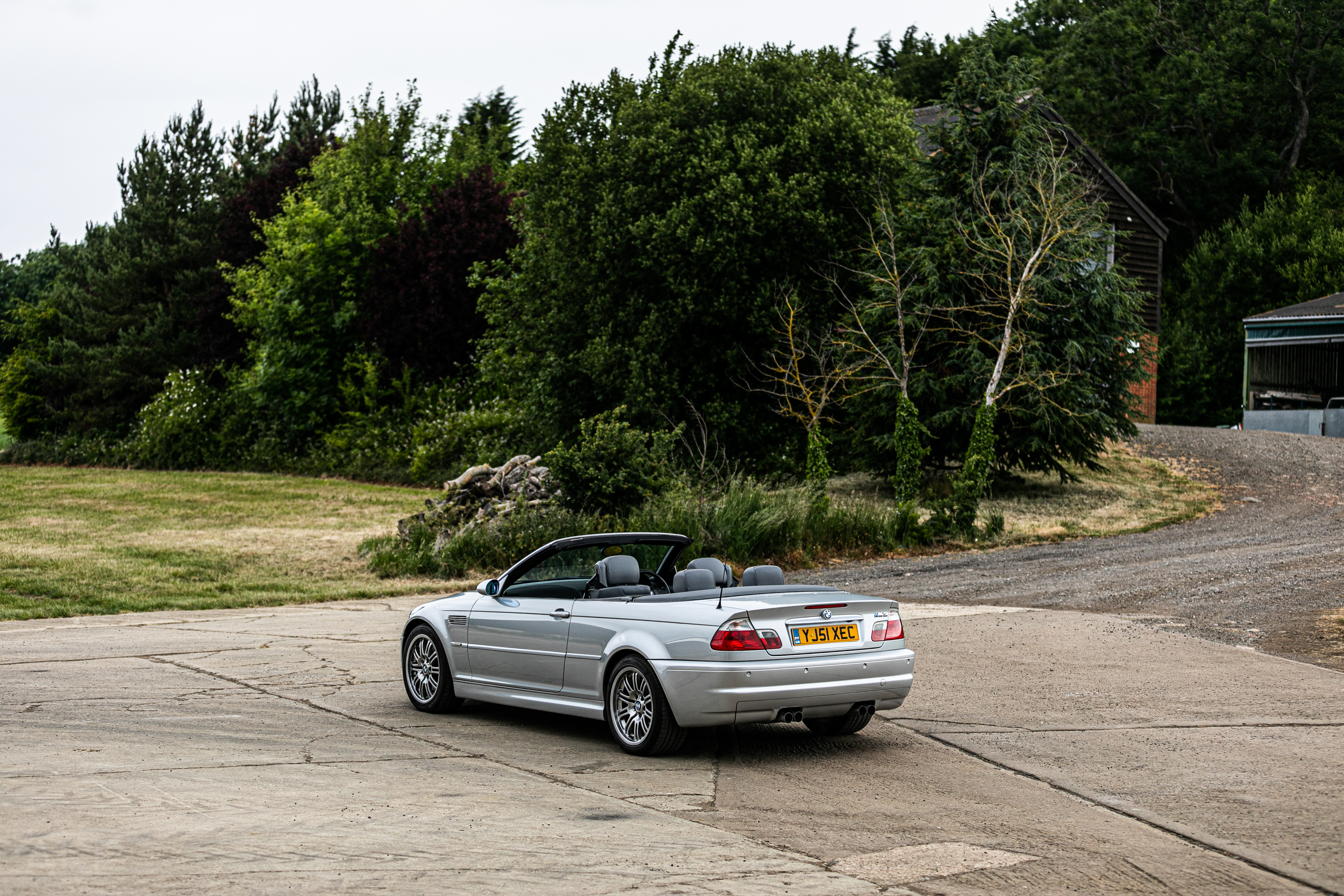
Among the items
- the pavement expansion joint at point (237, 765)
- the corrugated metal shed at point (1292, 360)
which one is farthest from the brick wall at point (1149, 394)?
the pavement expansion joint at point (237, 765)

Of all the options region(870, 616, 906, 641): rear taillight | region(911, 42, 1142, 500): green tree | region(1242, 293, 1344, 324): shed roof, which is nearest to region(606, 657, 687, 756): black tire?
region(870, 616, 906, 641): rear taillight

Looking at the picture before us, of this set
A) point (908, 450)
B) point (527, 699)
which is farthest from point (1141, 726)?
point (908, 450)

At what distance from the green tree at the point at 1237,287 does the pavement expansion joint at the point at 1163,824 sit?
132 ft

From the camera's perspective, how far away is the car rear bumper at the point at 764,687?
7.50 metres

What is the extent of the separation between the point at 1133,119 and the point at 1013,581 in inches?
1757

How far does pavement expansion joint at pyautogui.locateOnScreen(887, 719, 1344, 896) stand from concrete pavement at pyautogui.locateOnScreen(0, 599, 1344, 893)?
0.02 meters

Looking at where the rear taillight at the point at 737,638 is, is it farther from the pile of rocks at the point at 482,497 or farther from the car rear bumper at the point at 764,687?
the pile of rocks at the point at 482,497

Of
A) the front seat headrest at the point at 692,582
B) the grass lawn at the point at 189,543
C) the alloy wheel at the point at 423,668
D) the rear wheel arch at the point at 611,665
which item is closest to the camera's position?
the rear wheel arch at the point at 611,665

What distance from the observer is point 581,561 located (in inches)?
364

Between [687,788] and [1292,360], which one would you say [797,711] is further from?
[1292,360]

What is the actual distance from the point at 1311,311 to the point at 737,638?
118 feet

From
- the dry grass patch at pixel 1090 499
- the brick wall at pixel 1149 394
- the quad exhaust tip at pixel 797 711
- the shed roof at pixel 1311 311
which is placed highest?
the shed roof at pixel 1311 311

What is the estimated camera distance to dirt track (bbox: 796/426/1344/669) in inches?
525

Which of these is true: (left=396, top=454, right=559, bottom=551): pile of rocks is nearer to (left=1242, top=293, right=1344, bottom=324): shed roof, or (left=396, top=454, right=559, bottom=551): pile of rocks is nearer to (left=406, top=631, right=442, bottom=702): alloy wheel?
(left=406, top=631, right=442, bottom=702): alloy wheel
